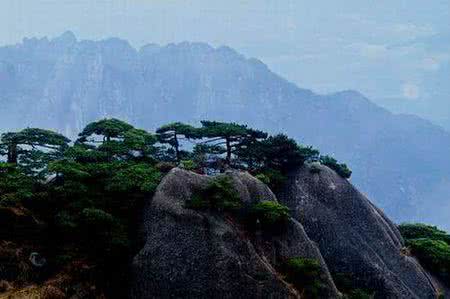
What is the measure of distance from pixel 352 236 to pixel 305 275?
7.64 meters

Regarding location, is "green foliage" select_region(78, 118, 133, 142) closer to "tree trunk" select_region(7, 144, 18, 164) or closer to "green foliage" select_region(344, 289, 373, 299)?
"tree trunk" select_region(7, 144, 18, 164)

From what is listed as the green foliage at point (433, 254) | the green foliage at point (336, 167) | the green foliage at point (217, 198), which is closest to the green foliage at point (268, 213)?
the green foliage at point (217, 198)

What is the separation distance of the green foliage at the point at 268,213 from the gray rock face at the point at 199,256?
87 cm

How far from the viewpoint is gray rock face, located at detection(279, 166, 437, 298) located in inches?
1313

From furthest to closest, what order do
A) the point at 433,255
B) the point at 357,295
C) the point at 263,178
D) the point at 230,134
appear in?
the point at 230,134, the point at 433,255, the point at 263,178, the point at 357,295

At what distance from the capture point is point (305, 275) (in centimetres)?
2850

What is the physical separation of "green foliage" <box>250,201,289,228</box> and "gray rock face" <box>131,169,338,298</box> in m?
0.87

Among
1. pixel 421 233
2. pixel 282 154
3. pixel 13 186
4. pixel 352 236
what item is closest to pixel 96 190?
pixel 13 186

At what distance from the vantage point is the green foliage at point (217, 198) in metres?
28.8

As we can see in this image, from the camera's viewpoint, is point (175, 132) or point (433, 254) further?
point (175, 132)

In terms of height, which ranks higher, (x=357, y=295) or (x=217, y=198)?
(x=217, y=198)

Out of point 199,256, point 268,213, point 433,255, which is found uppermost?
point 433,255

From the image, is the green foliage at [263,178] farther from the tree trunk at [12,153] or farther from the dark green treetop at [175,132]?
the tree trunk at [12,153]

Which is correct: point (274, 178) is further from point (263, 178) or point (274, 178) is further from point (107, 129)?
point (107, 129)
